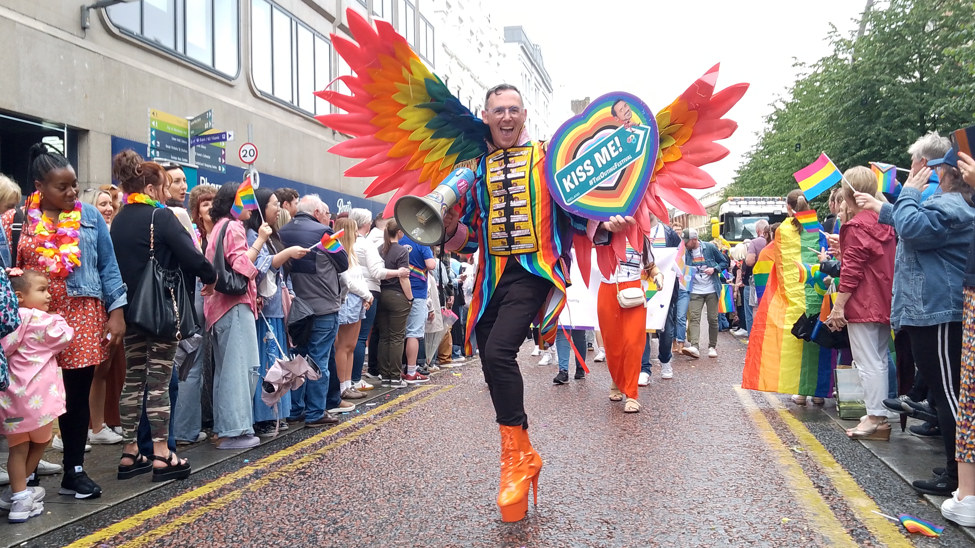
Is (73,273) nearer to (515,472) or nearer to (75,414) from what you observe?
(75,414)

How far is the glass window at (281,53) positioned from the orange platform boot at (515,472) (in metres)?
16.7

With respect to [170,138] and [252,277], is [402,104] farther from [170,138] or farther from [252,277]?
[170,138]

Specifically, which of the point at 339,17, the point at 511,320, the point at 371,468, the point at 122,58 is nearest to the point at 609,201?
the point at 511,320

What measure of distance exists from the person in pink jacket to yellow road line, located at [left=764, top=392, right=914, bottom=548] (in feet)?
13.1

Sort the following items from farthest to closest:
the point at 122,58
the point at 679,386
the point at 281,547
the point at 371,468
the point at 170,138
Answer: the point at 170,138
the point at 122,58
the point at 679,386
the point at 371,468
the point at 281,547

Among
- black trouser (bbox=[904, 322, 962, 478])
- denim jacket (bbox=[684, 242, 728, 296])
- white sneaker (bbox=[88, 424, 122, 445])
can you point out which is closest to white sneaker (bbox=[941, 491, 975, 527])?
black trouser (bbox=[904, 322, 962, 478])

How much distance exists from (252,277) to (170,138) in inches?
403

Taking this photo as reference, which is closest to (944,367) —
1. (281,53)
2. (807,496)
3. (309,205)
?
(807,496)

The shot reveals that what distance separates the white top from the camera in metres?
8.07

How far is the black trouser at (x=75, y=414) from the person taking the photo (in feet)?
13.9

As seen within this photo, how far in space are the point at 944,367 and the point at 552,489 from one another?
218 centimetres

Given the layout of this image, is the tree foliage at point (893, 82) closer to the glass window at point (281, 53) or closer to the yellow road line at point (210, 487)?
the glass window at point (281, 53)

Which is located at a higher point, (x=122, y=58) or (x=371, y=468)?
(x=122, y=58)

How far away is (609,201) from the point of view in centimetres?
403
